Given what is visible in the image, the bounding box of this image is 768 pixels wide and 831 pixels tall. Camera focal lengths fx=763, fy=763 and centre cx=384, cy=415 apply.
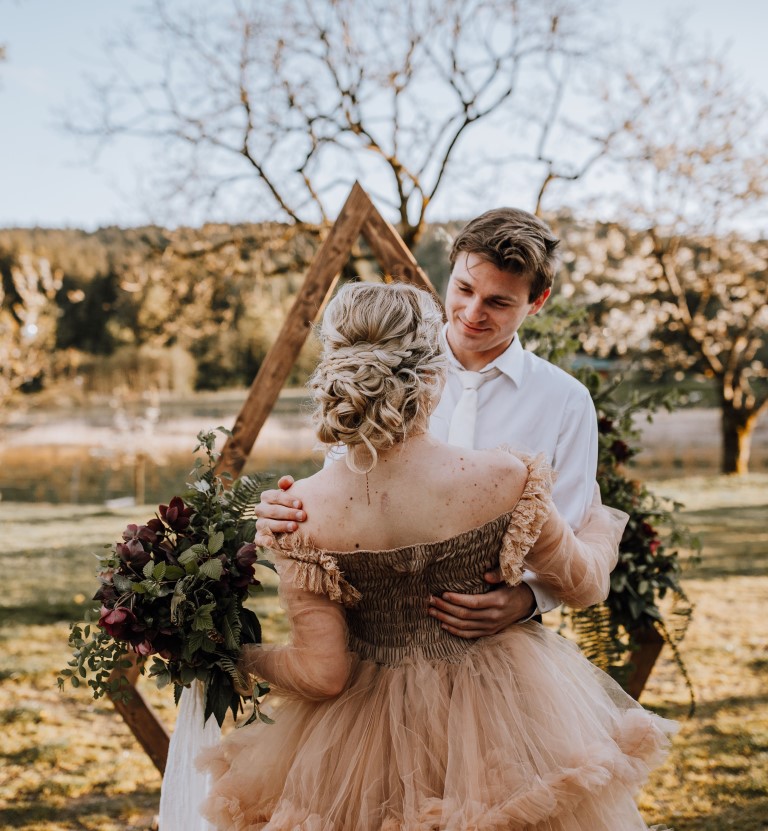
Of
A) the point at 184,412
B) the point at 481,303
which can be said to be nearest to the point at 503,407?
the point at 481,303

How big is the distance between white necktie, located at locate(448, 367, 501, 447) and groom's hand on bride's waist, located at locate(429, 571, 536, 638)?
62 cm

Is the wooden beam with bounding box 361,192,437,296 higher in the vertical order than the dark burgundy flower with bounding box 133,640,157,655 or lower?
higher

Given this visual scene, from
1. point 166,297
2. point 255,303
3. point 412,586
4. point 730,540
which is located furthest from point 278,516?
point 255,303

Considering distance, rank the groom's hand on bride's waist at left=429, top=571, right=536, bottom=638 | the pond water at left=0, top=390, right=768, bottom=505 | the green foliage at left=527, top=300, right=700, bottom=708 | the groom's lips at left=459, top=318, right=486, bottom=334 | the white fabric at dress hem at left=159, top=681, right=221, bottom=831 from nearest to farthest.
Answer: the groom's hand on bride's waist at left=429, top=571, right=536, bottom=638
the white fabric at dress hem at left=159, top=681, right=221, bottom=831
the groom's lips at left=459, top=318, right=486, bottom=334
the green foliage at left=527, top=300, right=700, bottom=708
the pond water at left=0, top=390, right=768, bottom=505

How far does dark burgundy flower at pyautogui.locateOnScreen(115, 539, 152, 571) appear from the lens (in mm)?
2000

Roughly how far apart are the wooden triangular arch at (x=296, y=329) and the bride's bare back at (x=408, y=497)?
139 centimetres

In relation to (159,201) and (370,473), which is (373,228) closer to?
(370,473)

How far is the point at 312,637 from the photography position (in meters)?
1.72

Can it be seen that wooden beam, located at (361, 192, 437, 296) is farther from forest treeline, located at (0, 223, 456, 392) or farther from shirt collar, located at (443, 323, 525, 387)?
shirt collar, located at (443, 323, 525, 387)

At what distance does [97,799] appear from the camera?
3.69 meters

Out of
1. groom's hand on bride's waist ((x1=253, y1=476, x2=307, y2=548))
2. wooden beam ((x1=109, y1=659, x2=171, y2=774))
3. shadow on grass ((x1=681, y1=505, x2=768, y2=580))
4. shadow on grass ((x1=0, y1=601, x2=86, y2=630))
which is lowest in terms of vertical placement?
shadow on grass ((x1=0, y1=601, x2=86, y2=630))

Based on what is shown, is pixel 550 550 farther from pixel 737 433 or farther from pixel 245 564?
pixel 737 433

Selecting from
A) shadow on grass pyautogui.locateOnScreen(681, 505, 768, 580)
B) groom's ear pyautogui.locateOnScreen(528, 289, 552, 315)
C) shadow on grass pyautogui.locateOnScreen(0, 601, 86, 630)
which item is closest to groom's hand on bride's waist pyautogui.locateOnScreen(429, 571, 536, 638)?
groom's ear pyautogui.locateOnScreen(528, 289, 552, 315)

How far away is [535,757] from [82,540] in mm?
8843
